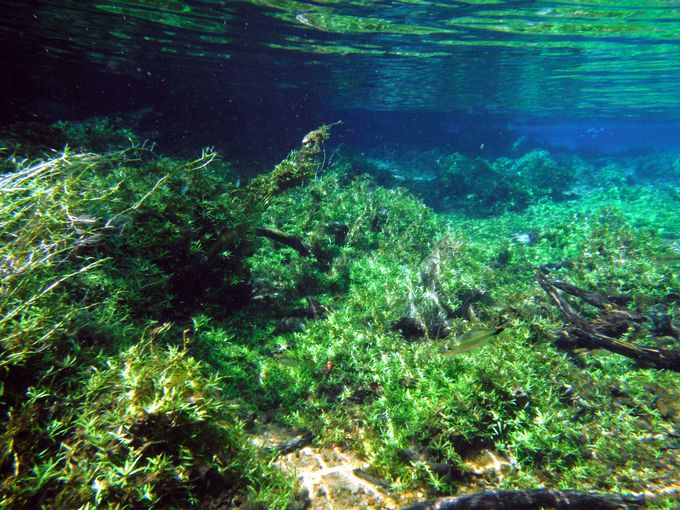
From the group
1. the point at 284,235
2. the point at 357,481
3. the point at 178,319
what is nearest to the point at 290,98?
the point at 284,235

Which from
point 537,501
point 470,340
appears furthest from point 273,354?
point 537,501

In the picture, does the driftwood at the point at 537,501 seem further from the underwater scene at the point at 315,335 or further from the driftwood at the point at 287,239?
the driftwood at the point at 287,239

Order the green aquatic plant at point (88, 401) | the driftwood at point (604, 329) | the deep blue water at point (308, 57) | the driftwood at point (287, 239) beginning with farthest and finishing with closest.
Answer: the deep blue water at point (308, 57), the driftwood at point (287, 239), the driftwood at point (604, 329), the green aquatic plant at point (88, 401)

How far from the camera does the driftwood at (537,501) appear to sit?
10.1ft

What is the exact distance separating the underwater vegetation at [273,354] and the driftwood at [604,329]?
0.21ft

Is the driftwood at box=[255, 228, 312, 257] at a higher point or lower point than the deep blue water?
lower

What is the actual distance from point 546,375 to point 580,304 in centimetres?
371

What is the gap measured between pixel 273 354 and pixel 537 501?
4.21 meters

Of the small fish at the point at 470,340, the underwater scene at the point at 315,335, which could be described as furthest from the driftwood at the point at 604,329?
the small fish at the point at 470,340

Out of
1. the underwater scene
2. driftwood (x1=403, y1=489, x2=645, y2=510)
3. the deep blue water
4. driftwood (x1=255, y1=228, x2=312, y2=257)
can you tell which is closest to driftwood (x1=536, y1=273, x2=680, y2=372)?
the underwater scene

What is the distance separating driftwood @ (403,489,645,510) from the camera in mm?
3066

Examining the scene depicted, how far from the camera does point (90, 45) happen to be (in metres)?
21.6

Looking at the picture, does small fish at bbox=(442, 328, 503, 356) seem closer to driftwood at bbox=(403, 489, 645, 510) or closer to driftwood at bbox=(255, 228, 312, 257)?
driftwood at bbox=(403, 489, 645, 510)

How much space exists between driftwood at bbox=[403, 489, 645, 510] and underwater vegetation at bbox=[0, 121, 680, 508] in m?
0.18
